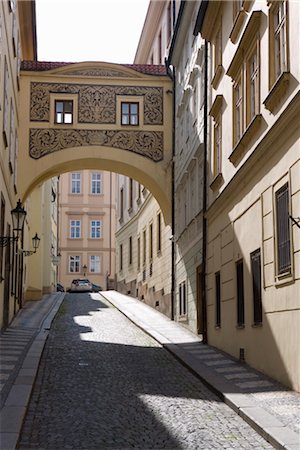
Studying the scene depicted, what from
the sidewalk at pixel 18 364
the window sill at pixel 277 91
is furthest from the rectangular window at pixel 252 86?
the sidewalk at pixel 18 364

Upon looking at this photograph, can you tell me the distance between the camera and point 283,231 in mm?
11664

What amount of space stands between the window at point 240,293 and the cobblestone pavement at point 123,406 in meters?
1.56

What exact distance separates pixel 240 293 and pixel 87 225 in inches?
1979

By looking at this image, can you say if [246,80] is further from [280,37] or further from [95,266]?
[95,266]

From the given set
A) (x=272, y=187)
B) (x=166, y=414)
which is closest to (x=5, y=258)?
(x=272, y=187)

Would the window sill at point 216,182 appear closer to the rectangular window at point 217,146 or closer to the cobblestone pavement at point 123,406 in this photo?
the rectangular window at point 217,146

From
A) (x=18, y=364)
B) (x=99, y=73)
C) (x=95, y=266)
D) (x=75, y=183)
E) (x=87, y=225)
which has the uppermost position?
(x=75, y=183)

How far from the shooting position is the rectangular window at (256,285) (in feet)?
43.6

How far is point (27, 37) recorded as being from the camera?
28.1 metres

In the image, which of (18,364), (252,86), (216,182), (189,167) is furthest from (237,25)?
(18,364)

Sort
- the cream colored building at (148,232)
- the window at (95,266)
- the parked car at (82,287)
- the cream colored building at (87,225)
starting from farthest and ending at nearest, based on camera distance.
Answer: the window at (95,266) < the cream colored building at (87,225) < the parked car at (82,287) < the cream colored building at (148,232)

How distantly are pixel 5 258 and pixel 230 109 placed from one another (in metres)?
7.33

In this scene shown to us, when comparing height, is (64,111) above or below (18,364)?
above

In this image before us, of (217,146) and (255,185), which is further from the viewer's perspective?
(217,146)
